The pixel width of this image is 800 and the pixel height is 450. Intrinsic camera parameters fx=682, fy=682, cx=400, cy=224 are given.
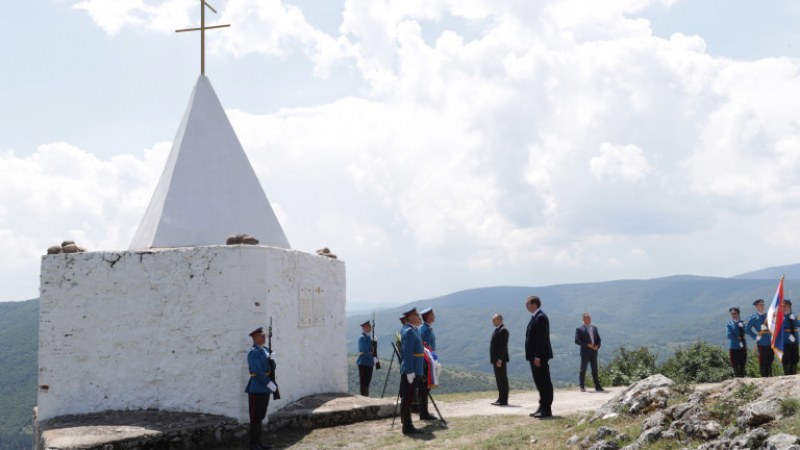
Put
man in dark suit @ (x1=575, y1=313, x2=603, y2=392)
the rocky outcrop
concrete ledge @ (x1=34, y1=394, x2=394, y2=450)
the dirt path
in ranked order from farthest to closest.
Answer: man in dark suit @ (x1=575, y1=313, x2=603, y2=392) < the dirt path < concrete ledge @ (x1=34, y1=394, x2=394, y2=450) < the rocky outcrop

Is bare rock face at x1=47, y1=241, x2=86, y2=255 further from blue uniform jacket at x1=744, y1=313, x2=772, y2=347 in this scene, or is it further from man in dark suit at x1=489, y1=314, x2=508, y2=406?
blue uniform jacket at x1=744, y1=313, x2=772, y2=347

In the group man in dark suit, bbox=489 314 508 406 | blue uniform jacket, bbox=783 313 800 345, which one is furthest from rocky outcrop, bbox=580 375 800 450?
blue uniform jacket, bbox=783 313 800 345

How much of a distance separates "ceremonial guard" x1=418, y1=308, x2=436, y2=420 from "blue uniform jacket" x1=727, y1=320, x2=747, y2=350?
6.67 meters

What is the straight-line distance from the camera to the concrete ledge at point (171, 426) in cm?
862

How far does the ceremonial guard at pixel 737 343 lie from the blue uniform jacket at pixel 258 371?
9.77m

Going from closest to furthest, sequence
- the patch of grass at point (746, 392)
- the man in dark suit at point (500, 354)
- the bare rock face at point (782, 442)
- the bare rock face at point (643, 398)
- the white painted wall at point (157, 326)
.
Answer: the bare rock face at point (782, 442) → the patch of grass at point (746, 392) → the bare rock face at point (643, 398) → the white painted wall at point (157, 326) → the man in dark suit at point (500, 354)

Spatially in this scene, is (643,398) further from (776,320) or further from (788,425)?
(776,320)

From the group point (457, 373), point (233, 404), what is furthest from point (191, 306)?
point (457, 373)

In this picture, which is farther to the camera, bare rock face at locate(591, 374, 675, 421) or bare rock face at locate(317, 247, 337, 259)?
bare rock face at locate(317, 247, 337, 259)

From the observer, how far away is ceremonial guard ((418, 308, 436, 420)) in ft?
35.4

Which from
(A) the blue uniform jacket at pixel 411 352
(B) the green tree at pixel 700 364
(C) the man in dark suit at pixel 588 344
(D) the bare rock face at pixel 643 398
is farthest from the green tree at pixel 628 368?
(A) the blue uniform jacket at pixel 411 352

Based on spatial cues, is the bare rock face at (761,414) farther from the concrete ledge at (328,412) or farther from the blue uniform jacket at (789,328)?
the blue uniform jacket at (789,328)

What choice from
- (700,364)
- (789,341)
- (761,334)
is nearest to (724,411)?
(789,341)

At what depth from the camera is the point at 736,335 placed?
1405 centimetres
